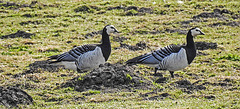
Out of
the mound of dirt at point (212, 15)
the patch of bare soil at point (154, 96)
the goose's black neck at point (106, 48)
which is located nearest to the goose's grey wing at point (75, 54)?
the goose's black neck at point (106, 48)

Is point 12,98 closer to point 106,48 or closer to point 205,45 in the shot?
point 106,48

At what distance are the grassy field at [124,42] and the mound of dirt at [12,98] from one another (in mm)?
242

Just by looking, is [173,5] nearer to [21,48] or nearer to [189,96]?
[21,48]

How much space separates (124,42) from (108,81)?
9.67m

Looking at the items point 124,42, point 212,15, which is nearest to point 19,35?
point 124,42

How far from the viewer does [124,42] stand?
1035 inches

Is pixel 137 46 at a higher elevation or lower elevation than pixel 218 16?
lower

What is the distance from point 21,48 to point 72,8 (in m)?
11.5

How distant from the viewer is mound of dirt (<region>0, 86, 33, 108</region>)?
535 inches

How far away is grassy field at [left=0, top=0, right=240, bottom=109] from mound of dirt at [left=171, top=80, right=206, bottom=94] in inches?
6.8

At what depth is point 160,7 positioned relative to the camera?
35.4 metres

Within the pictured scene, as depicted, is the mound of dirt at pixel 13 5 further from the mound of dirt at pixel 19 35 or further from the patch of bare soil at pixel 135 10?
the mound of dirt at pixel 19 35

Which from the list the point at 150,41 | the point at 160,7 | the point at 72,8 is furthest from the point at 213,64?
the point at 72,8

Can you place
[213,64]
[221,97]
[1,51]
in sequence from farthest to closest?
[1,51] < [213,64] < [221,97]
